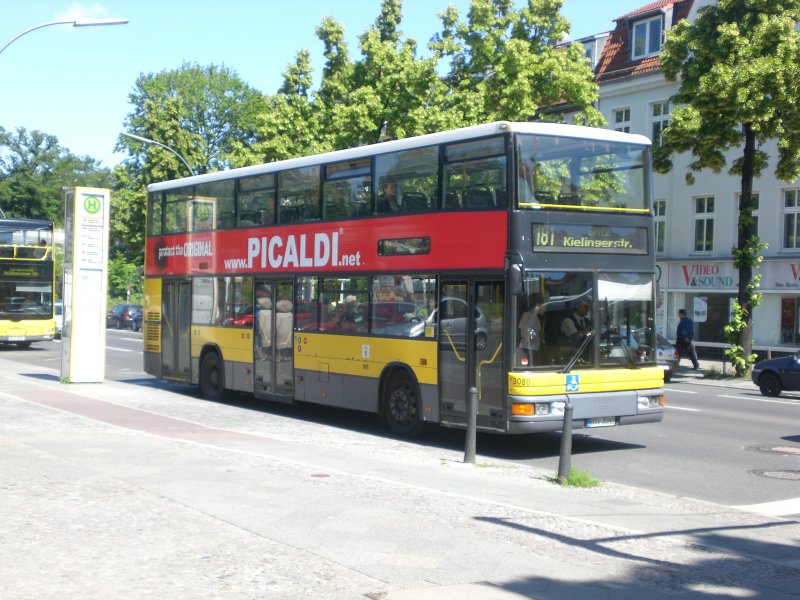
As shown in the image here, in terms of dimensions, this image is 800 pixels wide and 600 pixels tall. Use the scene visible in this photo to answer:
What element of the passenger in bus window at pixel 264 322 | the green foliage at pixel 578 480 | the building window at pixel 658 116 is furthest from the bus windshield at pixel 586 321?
the building window at pixel 658 116

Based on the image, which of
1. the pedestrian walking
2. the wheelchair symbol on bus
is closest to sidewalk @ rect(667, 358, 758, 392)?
the pedestrian walking

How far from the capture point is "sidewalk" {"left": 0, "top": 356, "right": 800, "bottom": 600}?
609cm

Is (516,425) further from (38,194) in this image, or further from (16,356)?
(38,194)

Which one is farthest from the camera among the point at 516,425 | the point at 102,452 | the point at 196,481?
the point at 516,425

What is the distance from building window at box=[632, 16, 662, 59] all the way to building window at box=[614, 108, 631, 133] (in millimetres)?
2156

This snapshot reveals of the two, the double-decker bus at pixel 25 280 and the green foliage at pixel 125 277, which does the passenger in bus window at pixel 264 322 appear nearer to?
the double-decker bus at pixel 25 280

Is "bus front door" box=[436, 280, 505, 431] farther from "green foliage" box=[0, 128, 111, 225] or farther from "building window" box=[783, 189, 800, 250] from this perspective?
"green foliage" box=[0, 128, 111, 225]

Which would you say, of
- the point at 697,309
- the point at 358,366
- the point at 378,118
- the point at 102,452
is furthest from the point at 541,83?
the point at 102,452

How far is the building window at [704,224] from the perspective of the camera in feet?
118

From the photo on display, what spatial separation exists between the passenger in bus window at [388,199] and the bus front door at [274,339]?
273 centimetres

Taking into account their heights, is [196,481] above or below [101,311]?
below

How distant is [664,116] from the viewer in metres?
37.6

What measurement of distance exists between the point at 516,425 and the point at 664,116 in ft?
93.0

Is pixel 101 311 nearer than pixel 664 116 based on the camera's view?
Yes
